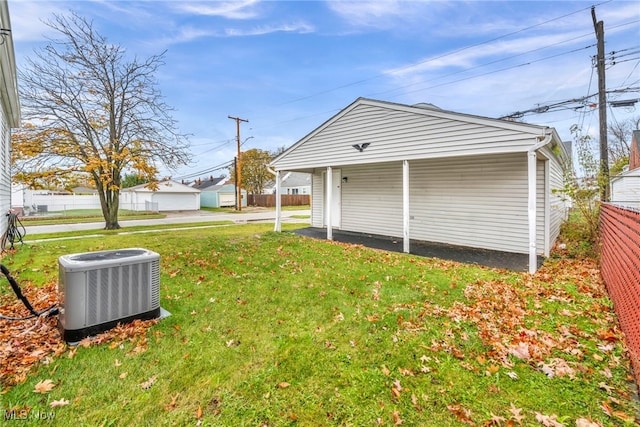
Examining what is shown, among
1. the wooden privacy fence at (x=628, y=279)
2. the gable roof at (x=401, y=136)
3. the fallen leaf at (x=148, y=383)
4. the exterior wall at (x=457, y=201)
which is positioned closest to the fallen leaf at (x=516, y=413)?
the wooden privacy fence at (x=628, y=279)

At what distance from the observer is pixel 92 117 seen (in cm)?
1268

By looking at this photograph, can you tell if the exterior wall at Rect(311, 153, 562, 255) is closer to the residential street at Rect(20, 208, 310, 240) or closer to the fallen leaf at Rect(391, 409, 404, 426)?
the fallen leaf at Rect(391, 409, 404, 426)

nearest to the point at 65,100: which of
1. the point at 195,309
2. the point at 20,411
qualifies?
the point at 195,309

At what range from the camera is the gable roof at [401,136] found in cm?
597

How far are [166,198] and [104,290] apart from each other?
30372 mm

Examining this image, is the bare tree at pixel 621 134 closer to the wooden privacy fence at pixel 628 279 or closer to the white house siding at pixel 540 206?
the white house siding at pixel 540 206

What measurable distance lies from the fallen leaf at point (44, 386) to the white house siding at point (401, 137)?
7.52 metres

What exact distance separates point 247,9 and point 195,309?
916cm

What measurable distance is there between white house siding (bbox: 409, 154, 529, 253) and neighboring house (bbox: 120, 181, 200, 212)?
2706cm

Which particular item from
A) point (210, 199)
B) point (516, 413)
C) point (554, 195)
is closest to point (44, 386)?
point (516, 413)

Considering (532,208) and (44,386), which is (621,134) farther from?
(44,386)

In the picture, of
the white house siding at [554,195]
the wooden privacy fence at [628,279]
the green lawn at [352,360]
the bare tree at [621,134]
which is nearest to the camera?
the green lawn at [352,360]

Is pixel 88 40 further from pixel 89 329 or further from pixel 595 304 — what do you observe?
pixel 595 304

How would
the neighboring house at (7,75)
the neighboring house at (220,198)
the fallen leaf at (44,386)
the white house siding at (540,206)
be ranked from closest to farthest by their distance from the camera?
the fallen leaf at (44,386), the neighboring house at (7,75), the white house siding at (540,206), the neighboring house at (220,198)
